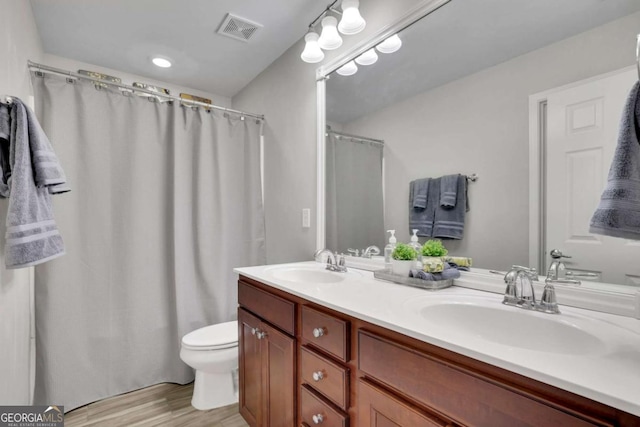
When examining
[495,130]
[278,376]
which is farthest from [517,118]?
[278,376]

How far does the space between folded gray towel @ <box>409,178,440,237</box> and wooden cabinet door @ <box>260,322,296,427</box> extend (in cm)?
76

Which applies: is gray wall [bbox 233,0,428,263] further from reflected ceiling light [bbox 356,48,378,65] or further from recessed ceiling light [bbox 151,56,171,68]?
recessed ceiling light [bbox 151,56,171,68]

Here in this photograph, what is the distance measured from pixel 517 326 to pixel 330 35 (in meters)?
1.58

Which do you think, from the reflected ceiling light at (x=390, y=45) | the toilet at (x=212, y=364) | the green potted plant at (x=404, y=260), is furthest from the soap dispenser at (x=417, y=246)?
the toilet at (x=212, y=364)

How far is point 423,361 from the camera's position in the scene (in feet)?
2.44

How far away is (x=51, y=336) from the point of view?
176cm

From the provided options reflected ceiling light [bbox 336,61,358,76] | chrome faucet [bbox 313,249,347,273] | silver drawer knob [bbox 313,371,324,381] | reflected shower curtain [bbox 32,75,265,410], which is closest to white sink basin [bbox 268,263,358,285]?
chrome faucet [bbox 313,249,347,273]

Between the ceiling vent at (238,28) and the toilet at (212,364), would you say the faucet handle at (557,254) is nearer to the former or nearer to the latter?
the toilet at (212,364)

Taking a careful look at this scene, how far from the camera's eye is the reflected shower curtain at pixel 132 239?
5.90 feet

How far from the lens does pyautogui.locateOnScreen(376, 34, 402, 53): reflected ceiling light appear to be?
5.00 ft

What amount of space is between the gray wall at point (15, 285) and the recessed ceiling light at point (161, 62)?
2.31 feet

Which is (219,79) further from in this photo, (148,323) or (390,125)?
(148,323)

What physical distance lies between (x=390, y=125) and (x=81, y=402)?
242 centimetres

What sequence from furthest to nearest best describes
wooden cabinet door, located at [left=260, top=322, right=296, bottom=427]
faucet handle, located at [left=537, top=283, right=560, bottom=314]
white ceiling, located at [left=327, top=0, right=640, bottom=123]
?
wooden cabinet door, located at [left=260, top=322, right=296, bottom=427] → white ceiling, located at [left=327, top=0, right=640, bottom=123] → faucet handle, located at [left=537, top=283, right=560, bottom=314]
